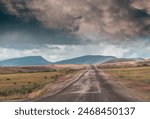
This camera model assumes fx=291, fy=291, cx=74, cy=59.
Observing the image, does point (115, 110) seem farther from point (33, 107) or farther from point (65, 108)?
point (33, 107)

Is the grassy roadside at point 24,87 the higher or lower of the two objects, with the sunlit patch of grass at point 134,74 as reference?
lower

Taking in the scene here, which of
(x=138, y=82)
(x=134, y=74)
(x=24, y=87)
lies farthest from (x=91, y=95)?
(x=134, y=74)

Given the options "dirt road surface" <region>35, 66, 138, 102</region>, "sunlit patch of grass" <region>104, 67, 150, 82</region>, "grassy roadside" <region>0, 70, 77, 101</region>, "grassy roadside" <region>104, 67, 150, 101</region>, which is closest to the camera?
"dirt road surface" <region>35, 66, 138, 102</region>

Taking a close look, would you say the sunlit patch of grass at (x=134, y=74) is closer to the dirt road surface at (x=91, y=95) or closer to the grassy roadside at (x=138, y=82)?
the grassy roadside at (x=138, y=82)

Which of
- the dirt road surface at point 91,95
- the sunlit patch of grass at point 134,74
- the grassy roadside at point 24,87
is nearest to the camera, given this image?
the dirt road surface at point 91,95

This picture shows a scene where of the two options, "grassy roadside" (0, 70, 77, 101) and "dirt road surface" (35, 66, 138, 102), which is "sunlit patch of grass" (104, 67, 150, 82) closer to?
"grassy roadside" (0, 70, 77, 101)

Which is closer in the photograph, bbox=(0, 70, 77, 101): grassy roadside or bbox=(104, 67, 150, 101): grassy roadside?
bbox=(104, 67, 150, 101): grassy roadside

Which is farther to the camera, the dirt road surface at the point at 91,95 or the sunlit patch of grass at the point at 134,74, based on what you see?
the sunlit patch of grass at the point at 134,74

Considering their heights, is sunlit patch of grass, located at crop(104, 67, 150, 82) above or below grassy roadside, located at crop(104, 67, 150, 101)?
above

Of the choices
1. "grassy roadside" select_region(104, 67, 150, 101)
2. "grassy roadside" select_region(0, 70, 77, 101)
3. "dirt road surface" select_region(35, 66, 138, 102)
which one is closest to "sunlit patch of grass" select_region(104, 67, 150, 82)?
"grassy roadside" select_region(104, 67, 150, 101)

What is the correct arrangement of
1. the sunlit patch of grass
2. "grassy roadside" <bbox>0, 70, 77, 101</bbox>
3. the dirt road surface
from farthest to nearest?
the sunlit patch of grass → "grassy roadside" <bbox>0, 70, 77, 101</bbox> → the dirt road surface

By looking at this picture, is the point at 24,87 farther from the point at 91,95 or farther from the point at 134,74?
the point at 134,74

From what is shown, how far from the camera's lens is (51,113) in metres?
17.0

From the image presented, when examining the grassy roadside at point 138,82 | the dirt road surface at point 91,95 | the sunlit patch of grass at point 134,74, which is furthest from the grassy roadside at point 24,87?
the sunlit patch of grass at point 134,74
